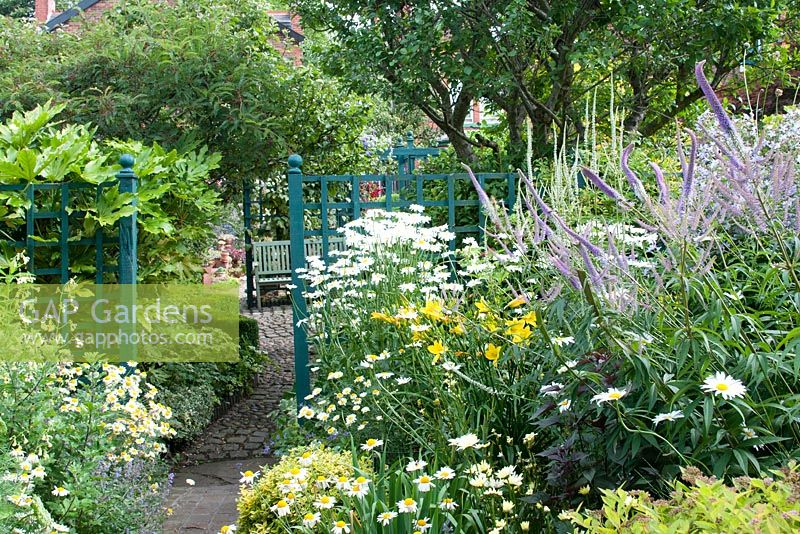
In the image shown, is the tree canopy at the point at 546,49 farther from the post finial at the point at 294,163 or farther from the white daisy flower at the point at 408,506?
the white daisy flower at the point at 408,506

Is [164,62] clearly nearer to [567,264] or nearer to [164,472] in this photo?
[164,472]

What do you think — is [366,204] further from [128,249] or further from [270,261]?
[270,261]

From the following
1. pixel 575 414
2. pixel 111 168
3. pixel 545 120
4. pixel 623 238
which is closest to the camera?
pixel 575 414

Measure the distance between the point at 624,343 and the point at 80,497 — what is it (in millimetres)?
2195

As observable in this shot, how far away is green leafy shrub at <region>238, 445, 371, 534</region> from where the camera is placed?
271 centimetres

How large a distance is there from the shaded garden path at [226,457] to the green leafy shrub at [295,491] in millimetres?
761

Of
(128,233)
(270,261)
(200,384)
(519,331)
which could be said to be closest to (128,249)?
(128,233)

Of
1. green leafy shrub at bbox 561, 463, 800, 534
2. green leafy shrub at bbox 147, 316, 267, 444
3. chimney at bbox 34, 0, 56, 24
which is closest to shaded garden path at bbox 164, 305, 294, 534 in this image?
green leafy shrub at bbox 147, 316, 267, 444

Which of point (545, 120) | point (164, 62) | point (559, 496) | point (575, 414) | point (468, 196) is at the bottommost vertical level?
point (559, 496)

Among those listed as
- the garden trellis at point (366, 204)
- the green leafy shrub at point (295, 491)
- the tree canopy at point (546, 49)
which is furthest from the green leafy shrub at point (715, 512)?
the tree canopy at point (546, 49)

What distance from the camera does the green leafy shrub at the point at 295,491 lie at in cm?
271

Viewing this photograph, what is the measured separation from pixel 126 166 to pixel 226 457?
2.09 m

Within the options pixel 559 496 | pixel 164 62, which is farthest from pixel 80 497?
pixel 164 62

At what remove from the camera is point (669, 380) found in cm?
222
